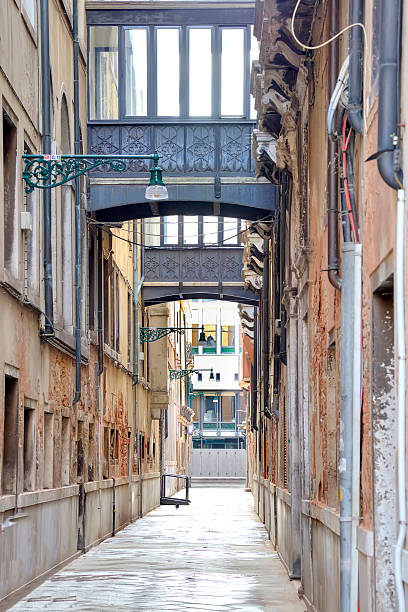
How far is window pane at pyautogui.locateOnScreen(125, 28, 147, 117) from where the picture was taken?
24.6 meters

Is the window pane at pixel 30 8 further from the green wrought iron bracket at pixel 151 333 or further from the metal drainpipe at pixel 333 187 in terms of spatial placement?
the green wrought iron bracket at pixel 151 333

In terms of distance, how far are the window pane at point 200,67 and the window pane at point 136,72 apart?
3.11 feet

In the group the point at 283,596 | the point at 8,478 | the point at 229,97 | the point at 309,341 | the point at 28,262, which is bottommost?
the point at 283,596

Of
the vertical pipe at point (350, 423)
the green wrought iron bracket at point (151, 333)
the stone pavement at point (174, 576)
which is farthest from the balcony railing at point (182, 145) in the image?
the vertical pipe at point (350, 423)

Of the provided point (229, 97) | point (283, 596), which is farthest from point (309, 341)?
point (229, 97)

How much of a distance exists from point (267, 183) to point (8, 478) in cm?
1080

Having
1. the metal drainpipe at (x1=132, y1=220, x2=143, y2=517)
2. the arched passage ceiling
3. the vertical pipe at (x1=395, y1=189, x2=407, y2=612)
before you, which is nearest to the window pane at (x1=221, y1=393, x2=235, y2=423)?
the metal drainpipe at (x1=132, y1=220, x2=143, y2=517)

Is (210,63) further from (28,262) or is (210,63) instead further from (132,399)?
(132,399)

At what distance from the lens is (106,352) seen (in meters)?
26.9

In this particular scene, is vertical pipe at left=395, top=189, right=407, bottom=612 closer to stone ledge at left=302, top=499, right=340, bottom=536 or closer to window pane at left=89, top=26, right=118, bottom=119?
stone ledge at left=302, top=499, right=340, bottom=536

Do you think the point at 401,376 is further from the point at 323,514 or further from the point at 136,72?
the point at 136,72

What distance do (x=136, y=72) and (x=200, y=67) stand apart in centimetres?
133

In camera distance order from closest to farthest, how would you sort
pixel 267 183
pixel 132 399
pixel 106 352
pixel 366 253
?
pixel 366 253
pixel 267 183
pixel 106 352
pixel 132 399

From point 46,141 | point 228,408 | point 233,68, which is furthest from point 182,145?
point 228,408
